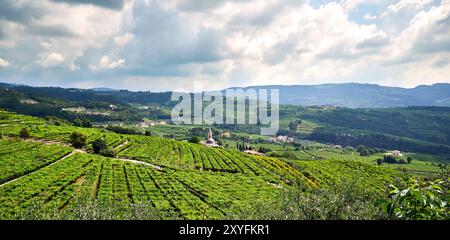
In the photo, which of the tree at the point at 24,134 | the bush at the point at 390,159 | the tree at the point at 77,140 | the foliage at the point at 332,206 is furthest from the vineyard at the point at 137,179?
the bush at the point at 390,159

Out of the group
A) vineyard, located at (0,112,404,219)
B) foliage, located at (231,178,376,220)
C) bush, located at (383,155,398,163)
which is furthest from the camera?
bush, located at (383,155,398,163)

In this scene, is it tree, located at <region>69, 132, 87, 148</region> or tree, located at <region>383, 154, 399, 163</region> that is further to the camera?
tree, located at <region>383, 154, 399, 163</region>

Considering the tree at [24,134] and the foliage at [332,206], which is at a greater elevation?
the foliage at [332,206]

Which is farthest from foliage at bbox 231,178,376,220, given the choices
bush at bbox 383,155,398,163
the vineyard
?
bush at bbox 383,155,398,163

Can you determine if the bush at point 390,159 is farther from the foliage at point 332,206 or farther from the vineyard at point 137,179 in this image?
the foliage at point 332,206

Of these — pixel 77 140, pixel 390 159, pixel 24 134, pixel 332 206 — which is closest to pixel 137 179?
pixel 77 140

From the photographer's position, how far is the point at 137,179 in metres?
52.0

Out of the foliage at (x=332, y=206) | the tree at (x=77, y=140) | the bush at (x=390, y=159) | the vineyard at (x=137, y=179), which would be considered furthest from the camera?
the bush at (x=390, y=159)

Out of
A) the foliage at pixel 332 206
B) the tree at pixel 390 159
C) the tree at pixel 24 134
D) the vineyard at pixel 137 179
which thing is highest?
the foliage at pixel 332 206

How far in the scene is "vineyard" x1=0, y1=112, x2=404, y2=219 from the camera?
1280 inches

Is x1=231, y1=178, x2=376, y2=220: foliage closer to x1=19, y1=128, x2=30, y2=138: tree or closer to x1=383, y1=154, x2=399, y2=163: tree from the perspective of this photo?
x1=19, y1=128, x2=30, y2=138: tree

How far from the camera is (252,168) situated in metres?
76.7

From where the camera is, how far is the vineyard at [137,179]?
32.5m
